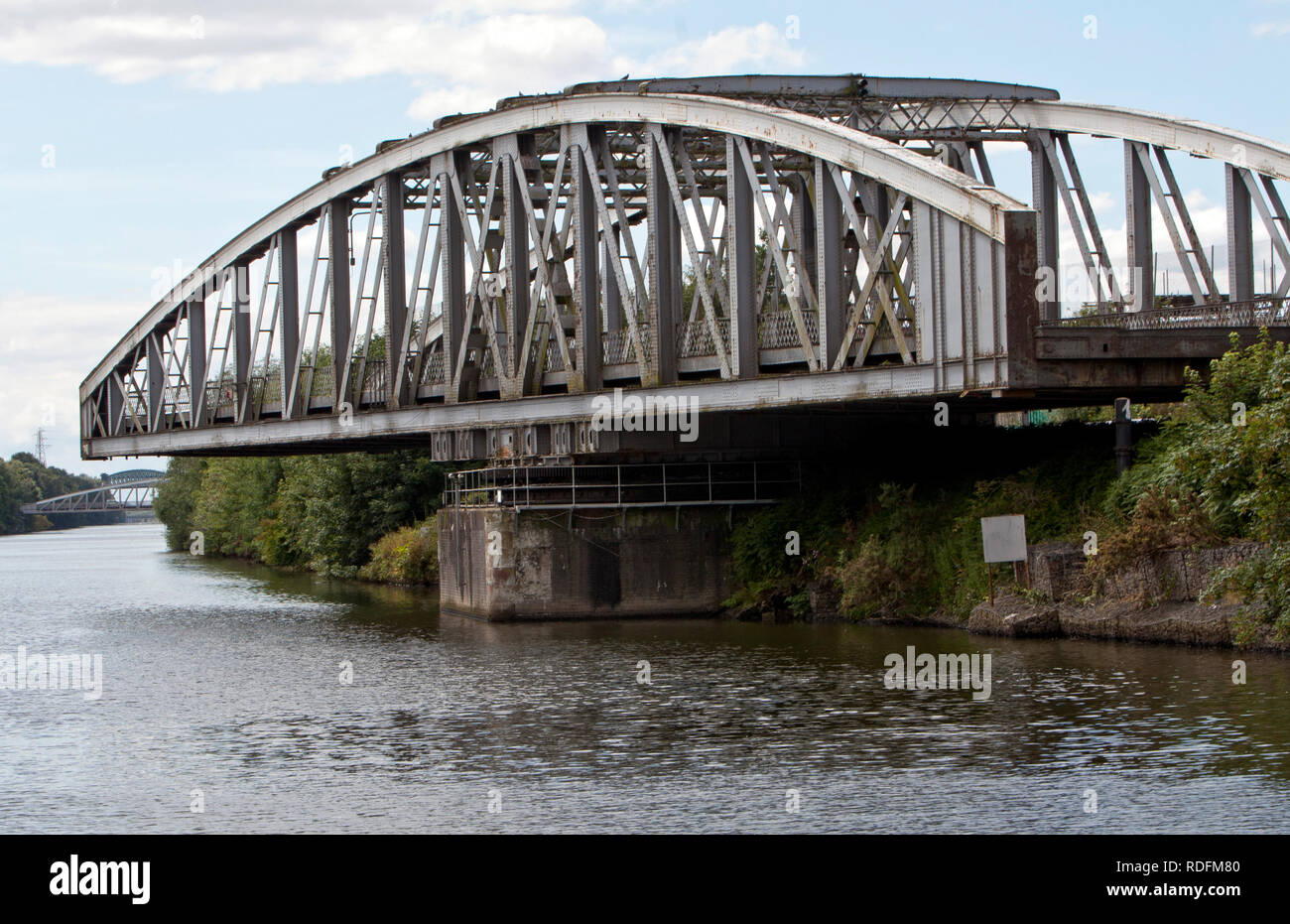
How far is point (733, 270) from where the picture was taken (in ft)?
125

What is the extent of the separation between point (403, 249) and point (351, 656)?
17.9 meters

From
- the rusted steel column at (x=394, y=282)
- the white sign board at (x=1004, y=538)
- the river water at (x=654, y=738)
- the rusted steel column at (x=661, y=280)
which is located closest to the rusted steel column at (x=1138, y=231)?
the white sign board at (x=1004, y=538)

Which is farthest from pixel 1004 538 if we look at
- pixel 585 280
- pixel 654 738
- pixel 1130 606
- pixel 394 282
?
pixel 394 282

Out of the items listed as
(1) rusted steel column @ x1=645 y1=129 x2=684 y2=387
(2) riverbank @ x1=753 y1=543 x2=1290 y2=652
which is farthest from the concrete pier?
(2) riverbank @ x1=753 y1=543 x2=1290 y2=652

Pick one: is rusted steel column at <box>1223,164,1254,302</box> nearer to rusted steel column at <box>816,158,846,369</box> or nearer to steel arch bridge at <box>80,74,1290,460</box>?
steel arch bridge at <box>80,74,1290,460</box>

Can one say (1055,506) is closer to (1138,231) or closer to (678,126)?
(1138,231)

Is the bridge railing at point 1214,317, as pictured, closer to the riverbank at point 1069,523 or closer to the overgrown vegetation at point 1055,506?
the riverbank at point 1069,523

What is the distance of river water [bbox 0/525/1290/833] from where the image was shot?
19.0m

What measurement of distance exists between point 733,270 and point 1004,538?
28.8ft

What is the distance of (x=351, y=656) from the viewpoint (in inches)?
1443

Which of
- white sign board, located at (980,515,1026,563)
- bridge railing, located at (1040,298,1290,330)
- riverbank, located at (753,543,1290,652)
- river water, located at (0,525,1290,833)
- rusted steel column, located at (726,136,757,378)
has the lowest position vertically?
river water, located at (0,525,1290,833)

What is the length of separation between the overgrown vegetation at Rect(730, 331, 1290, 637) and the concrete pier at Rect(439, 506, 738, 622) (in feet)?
3.46
